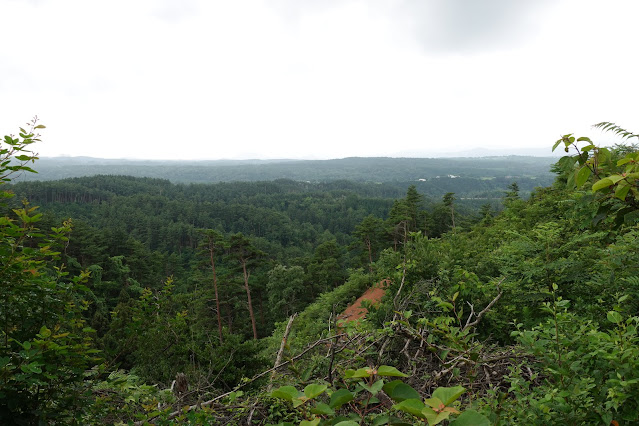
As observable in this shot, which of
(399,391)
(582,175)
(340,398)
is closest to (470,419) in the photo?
(399,391)

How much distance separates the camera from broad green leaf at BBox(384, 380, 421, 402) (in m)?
0.86

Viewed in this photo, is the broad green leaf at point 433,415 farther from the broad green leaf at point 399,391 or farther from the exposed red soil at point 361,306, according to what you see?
the exposed red soil at point 361,306

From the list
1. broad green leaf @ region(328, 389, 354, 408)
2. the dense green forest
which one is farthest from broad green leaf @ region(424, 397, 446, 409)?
A: broad green leaf @ region(328, 389, 354, 408)

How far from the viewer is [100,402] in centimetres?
196

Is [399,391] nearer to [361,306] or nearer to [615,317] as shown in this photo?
[615,317]

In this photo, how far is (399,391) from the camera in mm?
874

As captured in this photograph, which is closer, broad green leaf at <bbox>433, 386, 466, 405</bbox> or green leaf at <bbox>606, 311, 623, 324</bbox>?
broad green leaf at <bbox>433, 386, 466, 405</bbox>

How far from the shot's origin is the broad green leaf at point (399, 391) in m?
0.86

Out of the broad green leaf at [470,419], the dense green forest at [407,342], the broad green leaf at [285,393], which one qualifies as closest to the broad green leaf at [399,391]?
the dense green forest at [407,342]

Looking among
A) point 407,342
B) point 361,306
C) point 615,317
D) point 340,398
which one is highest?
point 340,398

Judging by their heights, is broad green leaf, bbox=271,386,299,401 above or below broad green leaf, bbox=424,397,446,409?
below

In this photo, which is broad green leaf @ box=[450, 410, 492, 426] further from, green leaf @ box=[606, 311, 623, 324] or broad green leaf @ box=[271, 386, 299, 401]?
green leaf @ box=[606, 311, 623, 324]

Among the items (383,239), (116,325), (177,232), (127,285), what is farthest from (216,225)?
(116,325)

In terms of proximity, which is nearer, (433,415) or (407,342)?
(433,415)
